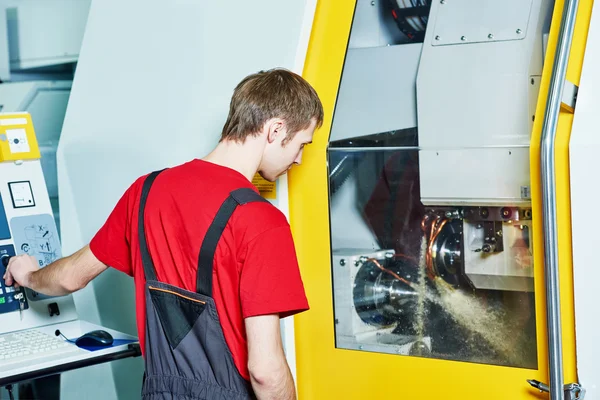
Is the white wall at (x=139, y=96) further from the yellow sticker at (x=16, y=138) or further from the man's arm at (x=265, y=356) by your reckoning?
the man's arm at (x=265, y=356)

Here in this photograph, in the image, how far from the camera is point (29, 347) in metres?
2.33

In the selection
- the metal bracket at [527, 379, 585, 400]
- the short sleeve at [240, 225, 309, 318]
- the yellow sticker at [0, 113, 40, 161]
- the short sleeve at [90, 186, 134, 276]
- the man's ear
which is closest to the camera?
the short sleeve at [240, 225, 309, 318]

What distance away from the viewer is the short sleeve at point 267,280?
1716mm

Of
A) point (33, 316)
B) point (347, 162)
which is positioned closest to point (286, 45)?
point (347, 162)

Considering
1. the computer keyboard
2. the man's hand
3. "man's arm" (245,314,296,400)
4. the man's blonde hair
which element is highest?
the man's blonde hair

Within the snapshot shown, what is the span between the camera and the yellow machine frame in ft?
6.31

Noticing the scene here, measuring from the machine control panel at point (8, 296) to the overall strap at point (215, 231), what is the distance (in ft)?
3.26

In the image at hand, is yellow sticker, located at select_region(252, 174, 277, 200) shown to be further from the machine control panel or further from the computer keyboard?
the machine control panel

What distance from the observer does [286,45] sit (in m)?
2.38

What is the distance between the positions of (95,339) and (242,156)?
0.84 m

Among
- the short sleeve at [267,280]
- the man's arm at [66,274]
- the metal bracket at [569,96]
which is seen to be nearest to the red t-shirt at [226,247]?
the short sleeve at [267,280]

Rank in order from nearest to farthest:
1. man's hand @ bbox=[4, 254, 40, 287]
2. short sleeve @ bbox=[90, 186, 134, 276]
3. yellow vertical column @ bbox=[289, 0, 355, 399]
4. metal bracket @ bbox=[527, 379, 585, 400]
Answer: metal bracket @ bbox=[527, 379, 585, 400], short sleeve @ bbox=[90, 186, 134, 276], yellow vertical column @ bbox=[289, 0, 355, 399], man's hand @ bbox=[4, 254, 40, 287]

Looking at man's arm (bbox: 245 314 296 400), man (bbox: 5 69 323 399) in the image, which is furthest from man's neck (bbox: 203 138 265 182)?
man's arm (bbox: 245 314 296 400)

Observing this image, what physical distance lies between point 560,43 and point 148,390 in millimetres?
1291
